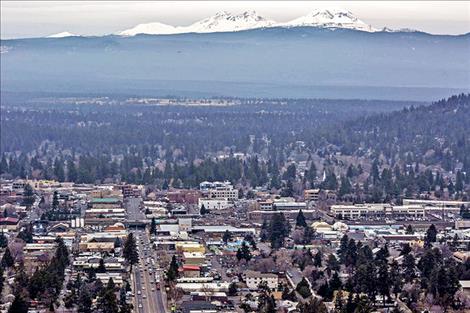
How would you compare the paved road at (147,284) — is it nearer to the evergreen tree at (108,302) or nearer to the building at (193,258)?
the building at (193,258)

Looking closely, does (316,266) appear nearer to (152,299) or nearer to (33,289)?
(152,299)

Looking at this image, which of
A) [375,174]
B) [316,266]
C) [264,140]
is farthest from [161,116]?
[316,266]

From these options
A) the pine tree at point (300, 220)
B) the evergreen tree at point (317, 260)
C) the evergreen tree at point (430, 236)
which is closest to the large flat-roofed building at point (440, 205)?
the pine tree at point (300, 220)

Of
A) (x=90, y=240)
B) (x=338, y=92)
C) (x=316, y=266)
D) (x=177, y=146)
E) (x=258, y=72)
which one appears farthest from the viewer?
(x=258, y=72)

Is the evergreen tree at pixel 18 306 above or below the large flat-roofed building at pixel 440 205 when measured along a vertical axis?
above

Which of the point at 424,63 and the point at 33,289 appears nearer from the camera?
Result: the point at 33,289

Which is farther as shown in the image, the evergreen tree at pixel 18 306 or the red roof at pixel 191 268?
the red roof at pixel 191 268
